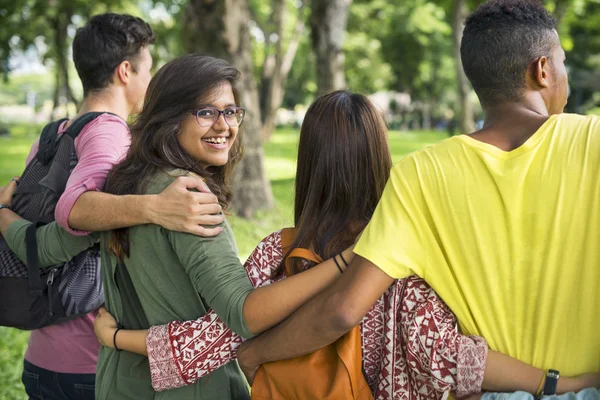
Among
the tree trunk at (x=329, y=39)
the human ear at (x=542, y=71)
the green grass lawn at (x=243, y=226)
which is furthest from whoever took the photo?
the tree trunk at (x=329, y=39)

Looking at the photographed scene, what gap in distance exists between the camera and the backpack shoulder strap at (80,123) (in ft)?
9.43

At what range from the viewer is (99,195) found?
7.98 ft

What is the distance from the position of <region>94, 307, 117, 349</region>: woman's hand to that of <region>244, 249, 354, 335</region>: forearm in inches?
21.9

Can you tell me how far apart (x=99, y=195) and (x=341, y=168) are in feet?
2.76

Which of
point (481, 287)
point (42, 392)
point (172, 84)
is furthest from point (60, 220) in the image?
point (481, 287)

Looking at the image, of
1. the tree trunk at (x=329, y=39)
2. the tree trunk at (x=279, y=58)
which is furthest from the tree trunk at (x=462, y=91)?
the tree trunk at (x=329, y=39)

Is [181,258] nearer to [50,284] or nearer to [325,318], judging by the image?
[325,318]

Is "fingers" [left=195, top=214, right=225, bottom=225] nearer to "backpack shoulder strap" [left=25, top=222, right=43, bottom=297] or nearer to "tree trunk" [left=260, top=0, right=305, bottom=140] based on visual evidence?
"backpack shoulder strap" [left=25, top=222, right=43, bottom=297]

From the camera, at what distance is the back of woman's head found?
2.25 metres

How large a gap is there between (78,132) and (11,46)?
33.7m

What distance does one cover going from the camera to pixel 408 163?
1952 millimetres

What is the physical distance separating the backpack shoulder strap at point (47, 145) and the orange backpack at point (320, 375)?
1297 mm

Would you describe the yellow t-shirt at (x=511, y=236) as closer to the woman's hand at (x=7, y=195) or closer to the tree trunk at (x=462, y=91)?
the woman's hand at (x=7, y=195)

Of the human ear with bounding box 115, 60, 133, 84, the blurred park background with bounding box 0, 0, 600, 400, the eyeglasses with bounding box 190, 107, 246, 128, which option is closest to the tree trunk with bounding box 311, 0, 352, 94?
the blurred park background with bounding box 0, 0, 600, 400
